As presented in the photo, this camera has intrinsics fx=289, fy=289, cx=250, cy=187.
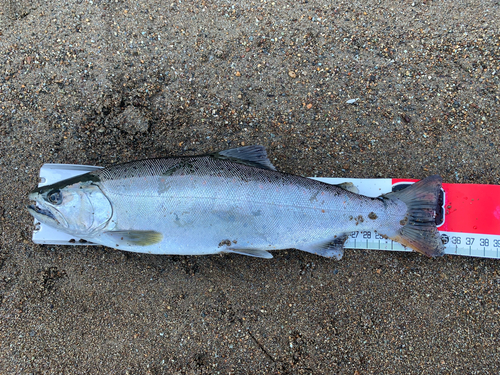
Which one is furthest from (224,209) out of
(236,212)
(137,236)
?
(137,236)

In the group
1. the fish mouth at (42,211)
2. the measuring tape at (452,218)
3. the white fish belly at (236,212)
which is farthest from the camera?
the measuring tape at (452,218)

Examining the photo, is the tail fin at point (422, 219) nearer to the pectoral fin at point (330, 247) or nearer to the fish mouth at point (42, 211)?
→ the pectoral fin at point (330, 247)

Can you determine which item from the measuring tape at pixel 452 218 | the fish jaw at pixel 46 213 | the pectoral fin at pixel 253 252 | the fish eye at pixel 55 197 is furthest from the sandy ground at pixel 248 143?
the fish eye at pixel 55 197

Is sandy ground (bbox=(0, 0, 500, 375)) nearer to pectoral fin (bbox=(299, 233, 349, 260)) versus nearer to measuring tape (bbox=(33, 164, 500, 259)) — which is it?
measuring tape (bbox=(33, 164, 500, 259))

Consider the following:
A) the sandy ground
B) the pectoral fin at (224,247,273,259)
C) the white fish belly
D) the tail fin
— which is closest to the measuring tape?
the sandy ground

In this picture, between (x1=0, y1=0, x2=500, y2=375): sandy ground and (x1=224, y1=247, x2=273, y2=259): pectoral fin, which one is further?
(x1=0, y1=0, x2=500, y2=375): sandy ground

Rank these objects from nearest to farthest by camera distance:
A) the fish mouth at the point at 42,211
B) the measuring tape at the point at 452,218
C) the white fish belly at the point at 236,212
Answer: the white fish belly at the point at 236,212
the fish mouth at the point at 42,211
the measuring tape at the point at 452,218

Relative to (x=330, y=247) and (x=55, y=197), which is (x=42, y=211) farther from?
(x=330, y=247)

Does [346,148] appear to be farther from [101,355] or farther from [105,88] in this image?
[101,355]
